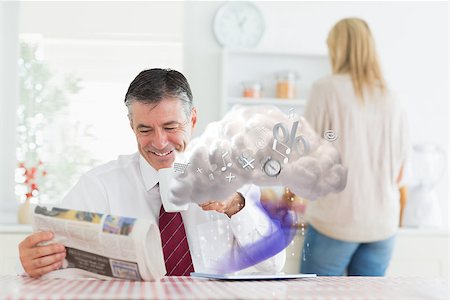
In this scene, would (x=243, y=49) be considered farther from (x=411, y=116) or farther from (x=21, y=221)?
(x=21, y=221)

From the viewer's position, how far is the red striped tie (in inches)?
57.1

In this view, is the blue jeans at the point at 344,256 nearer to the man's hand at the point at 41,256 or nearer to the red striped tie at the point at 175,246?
the red striped tie at the point at 175,246

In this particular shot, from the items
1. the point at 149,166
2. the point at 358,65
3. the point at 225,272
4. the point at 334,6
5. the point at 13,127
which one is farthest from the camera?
the point at 334,6

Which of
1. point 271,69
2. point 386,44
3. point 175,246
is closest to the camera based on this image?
point 175,246

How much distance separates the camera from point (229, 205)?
123 centimetres

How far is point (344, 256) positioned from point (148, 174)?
1155mm

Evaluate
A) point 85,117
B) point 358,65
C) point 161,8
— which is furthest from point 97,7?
point 358,65

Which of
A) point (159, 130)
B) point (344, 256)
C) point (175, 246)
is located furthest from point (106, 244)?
point (344, 256)

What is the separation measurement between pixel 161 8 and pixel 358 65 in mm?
1329

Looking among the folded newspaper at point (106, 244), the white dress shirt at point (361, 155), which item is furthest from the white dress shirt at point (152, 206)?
the white dress shirt at point (361, 155)

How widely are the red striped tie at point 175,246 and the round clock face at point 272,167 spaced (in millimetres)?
345

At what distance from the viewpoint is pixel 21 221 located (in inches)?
125

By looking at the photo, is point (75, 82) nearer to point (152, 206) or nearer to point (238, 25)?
point (238, 25)

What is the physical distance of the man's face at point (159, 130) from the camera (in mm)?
1546
